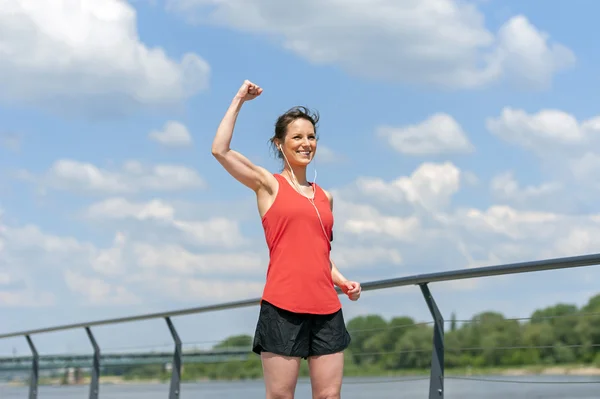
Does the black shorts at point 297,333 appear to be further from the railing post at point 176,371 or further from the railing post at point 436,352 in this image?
the railing post at point 176,371

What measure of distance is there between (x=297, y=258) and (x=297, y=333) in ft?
0.92

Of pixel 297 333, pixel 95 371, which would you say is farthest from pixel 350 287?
→ pixel 95 371

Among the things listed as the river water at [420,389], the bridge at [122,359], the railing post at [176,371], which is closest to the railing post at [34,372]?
the bridge at [122,359]

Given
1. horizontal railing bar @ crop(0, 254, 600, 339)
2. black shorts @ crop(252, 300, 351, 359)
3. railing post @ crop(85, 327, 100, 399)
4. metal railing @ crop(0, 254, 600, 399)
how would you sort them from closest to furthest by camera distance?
black shorts @ crop(252, 300, 351, 359) < horizontal railing bar @ crop(0, 254, 600, 339) < metal railing @ crop(0, 254, 600, 399) < railing post @ crop(85, 327, 100, 399)

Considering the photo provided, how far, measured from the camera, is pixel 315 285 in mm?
3637

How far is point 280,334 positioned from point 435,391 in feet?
4.84

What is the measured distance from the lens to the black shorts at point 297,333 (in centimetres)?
360

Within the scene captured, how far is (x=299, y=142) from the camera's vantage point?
379 cm

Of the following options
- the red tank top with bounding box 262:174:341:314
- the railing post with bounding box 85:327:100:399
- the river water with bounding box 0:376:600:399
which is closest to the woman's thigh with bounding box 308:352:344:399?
the red tank top with bounding box 262:174:341:314

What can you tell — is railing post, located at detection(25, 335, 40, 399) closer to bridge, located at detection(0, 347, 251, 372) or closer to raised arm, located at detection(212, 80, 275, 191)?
bridge, located at detection(0, 347, 251, 372)

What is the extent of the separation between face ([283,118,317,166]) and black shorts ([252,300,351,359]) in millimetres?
577

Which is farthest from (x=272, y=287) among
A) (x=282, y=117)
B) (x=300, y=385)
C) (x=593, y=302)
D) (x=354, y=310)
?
(x=354, y=310)

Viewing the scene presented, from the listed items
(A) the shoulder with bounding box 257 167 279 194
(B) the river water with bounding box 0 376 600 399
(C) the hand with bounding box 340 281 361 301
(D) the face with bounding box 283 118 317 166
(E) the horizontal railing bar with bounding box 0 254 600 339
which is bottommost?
(B) the river water with bounding box 0 376 600 399

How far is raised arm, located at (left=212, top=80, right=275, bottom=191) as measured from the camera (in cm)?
370
